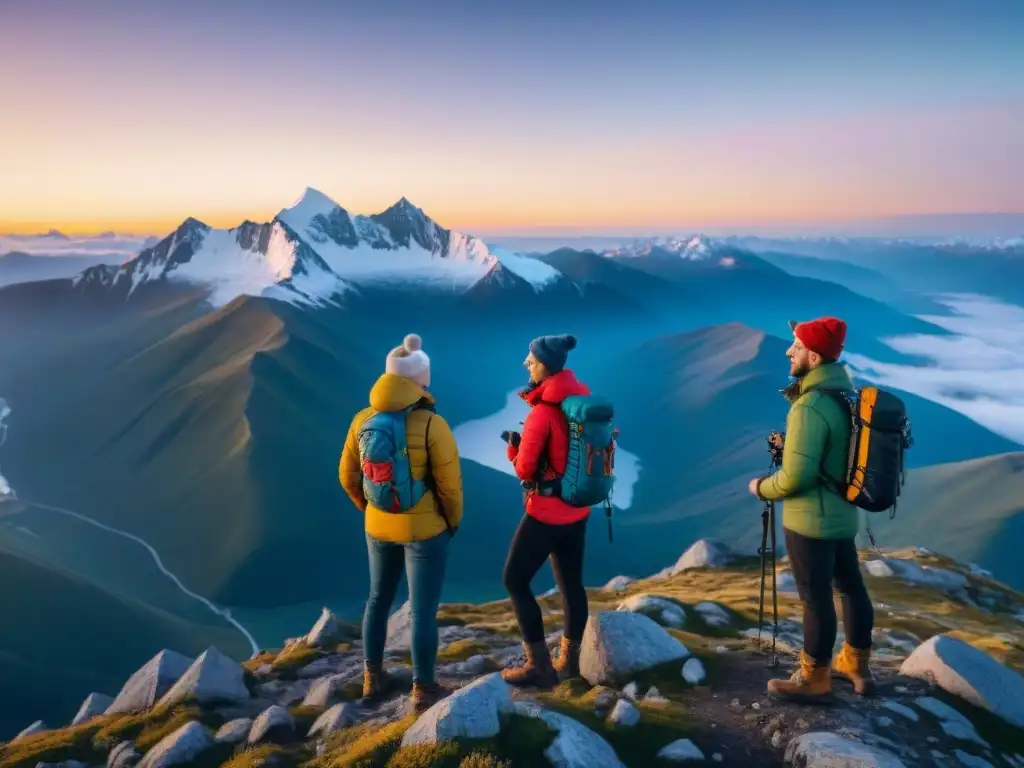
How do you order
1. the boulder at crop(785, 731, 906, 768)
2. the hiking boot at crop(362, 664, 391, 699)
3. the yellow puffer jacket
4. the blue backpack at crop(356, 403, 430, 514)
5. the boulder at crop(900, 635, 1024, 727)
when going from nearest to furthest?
the boulder at crop(785, 731, 906, 768) < the blue backpack at crop(356, 403, 430, 514) < the yellow puffer jacket < the boulder at crop(900, 635, 1024, 727) < the hiking boot at crop(362, 664, 391, 699)

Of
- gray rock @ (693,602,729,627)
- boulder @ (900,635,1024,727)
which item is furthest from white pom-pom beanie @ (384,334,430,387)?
gray rock @ (693,602,729,627)

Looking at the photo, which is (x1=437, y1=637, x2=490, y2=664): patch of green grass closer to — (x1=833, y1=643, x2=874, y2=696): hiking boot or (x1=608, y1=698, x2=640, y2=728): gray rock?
(x1=608, y1=698, x2=640, y2=728): gray rock

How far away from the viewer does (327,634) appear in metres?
16.8

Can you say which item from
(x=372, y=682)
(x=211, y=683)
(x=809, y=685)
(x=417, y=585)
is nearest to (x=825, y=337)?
(x=809, y=685)

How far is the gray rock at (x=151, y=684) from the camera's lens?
13227 mm

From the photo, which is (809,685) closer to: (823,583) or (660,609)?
(823,583)

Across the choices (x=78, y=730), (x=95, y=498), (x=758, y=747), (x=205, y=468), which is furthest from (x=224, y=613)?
(x=758, y=747)

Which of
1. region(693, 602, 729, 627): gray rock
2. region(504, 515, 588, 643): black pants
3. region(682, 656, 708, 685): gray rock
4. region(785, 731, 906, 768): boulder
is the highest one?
region(504, 515, 588, 643): black pants

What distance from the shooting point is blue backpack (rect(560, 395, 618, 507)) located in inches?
351

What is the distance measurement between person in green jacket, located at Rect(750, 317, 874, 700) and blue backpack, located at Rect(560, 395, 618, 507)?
2.25m

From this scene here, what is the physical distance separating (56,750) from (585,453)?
9939mm

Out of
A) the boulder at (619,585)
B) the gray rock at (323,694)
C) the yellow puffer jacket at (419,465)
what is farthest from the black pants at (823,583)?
the boulder at (619,585)

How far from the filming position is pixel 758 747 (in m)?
7.93

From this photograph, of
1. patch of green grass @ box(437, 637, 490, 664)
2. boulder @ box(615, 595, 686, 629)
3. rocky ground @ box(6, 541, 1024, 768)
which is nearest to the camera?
rocky ground @ box(6, 541, 1024, 768)
